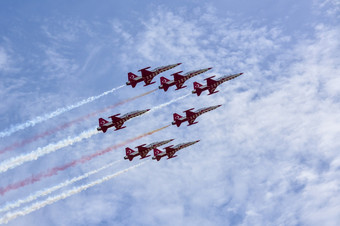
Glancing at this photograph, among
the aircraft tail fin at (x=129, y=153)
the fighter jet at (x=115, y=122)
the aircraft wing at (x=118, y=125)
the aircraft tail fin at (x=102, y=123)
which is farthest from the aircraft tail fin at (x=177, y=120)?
the aircraft tail fin at (x=102, y=123)

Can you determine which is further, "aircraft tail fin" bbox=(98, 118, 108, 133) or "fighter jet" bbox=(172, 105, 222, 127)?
"fighter jet" bbox=(172, 105, 222, 127)

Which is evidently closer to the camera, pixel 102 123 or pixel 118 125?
pixel 102 123

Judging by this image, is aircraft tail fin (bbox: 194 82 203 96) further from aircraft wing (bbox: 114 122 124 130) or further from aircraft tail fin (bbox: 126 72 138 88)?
aircraft wing (bbox: 114 122 124 130)

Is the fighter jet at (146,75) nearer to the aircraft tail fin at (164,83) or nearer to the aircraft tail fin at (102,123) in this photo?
the aircraft tail fin at (164,83)

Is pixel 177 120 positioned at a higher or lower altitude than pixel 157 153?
higher

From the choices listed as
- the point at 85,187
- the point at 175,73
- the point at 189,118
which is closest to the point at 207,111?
the point at 189,118

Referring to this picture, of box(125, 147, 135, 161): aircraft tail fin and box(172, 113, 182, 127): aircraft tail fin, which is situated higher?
box(172, 113, 182, 127): aircraft tail fin

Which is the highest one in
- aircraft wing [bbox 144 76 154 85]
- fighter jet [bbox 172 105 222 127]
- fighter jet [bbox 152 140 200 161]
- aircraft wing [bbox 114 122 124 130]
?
aircraft wing [bbox 144 76 154 85]

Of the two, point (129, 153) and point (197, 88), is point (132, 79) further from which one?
point (129, 153)

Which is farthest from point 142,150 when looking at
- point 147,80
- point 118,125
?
point 147,80

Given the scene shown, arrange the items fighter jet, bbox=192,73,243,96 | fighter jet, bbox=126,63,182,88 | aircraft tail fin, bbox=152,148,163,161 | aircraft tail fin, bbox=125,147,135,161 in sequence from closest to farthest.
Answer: fighter jet, bbox=126,63,182,88, fighter jet, bbox=192,73,243,96, aircraft tail fin, bbox=125,147,135,161, aircraft tail fin, bbox=152,148,163,161

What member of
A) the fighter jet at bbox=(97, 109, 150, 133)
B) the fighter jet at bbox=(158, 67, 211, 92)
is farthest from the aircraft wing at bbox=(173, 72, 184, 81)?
the fighter jet at bbox=(97, 109, 150, 133)

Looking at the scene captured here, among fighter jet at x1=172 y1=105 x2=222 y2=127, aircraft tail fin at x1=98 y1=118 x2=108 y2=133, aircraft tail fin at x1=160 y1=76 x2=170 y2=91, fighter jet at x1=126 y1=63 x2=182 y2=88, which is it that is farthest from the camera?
fighter jet at x1=172 y1=105 x2=222 y2=127

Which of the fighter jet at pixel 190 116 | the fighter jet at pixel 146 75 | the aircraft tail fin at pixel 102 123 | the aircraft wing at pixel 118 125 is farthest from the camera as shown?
the fighter jet at pixel 190 116
